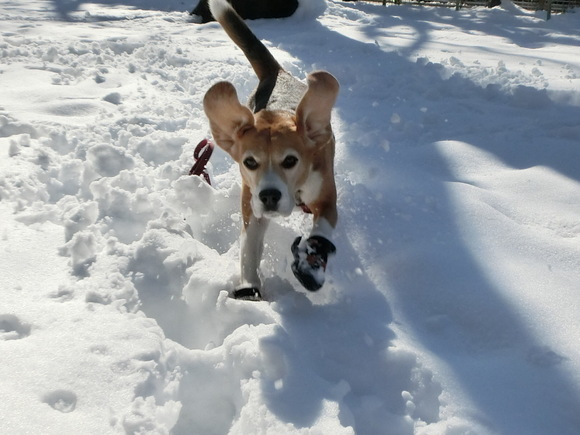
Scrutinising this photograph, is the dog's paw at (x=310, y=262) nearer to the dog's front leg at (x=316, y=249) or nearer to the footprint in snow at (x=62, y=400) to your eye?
the dog's front leg at (x=316, y=249)

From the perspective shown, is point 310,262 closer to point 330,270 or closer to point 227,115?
point 330,270

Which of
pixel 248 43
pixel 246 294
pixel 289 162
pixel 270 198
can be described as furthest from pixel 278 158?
pixel 248 43

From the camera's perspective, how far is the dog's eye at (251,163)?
2672 mm

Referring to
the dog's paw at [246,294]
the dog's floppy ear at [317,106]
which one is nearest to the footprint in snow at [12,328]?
the dog's paw at [246,294]

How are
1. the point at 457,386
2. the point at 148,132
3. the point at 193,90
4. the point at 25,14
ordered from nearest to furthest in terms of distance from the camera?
the point at 457,386 → the point at 148,132 → the point at 193,90 → the point at 25,14

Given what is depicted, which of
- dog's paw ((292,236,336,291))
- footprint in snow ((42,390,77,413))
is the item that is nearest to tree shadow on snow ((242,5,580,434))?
dog's paw ((292,236,336,291))

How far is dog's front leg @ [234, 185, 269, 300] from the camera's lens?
261cm

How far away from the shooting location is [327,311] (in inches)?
97.6

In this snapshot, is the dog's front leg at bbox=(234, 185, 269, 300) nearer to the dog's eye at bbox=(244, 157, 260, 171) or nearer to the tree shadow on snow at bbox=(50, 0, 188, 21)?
the dog's eye at bbox=(244, 157, 260, 171)

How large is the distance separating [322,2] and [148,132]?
5681 millimetres

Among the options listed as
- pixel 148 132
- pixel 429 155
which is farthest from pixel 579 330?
pixel 148 132

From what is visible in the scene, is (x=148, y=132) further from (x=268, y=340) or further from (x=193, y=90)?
(x=268, y=340)

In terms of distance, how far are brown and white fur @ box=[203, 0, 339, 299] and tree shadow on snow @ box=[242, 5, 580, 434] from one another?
27cm

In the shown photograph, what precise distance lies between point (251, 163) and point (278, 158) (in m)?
0.13
